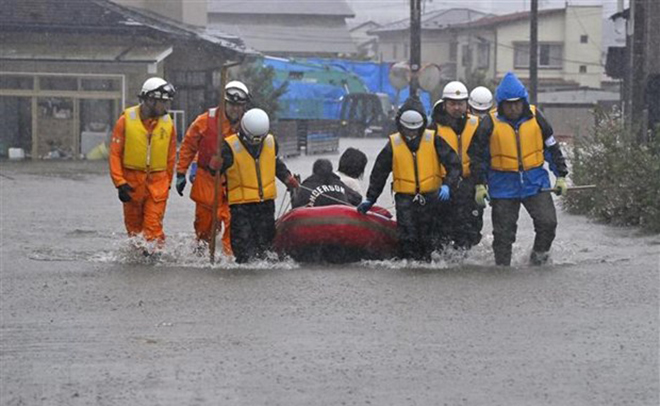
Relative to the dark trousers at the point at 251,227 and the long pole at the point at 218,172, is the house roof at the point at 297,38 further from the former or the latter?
the dark trousers at the point at 251,227

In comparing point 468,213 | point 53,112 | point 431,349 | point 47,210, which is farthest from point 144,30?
point 431,349

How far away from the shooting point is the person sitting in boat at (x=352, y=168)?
1422cm

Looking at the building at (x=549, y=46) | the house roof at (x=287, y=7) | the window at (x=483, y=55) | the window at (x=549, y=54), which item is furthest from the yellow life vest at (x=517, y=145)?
the house roof at (x=287, y=7)

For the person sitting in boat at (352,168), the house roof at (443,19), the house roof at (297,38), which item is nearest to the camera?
the person sitting in boat at (352,168)

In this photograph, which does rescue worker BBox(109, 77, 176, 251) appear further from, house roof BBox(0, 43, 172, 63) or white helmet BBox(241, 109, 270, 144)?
house roof BBox(0, 43, 172, 63)

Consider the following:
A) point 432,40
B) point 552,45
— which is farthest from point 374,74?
point 432,40

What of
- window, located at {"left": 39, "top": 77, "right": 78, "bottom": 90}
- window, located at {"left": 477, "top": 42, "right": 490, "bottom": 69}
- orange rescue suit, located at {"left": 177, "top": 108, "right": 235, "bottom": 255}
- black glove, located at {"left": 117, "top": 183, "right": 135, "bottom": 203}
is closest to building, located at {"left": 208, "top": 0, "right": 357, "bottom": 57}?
window, located at {"left": 477, "top": 42, "right": 490, "bottom": 69}

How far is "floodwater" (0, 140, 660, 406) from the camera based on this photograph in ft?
24.7

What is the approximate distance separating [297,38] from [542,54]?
Result: 65.2 ft

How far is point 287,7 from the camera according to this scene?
3526 inches

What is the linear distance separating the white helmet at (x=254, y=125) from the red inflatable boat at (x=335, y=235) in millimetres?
808

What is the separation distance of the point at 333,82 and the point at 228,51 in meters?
19.0

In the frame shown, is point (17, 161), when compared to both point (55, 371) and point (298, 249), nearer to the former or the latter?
point (298, 249)

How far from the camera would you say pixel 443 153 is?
13.0 m
